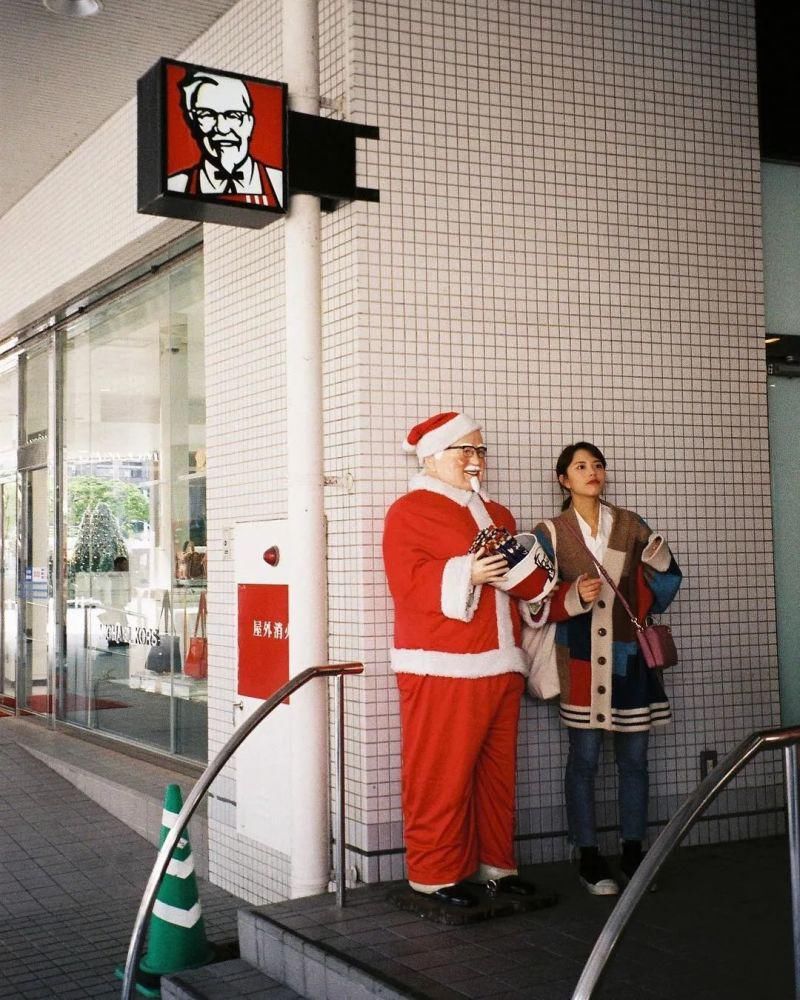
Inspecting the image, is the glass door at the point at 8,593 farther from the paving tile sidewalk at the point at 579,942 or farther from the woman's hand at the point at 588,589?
the woman's hand at the point at 588,589

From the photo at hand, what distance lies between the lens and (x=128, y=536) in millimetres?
7992

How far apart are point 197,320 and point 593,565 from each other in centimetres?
362

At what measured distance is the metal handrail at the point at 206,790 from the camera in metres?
3.77

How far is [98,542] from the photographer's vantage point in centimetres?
850

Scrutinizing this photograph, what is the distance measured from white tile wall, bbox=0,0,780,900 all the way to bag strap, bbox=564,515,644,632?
1.21 feet

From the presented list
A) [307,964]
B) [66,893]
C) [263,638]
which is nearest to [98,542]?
[66,893]

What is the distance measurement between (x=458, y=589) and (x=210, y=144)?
1863mm

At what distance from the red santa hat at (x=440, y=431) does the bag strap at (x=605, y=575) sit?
1.99ft

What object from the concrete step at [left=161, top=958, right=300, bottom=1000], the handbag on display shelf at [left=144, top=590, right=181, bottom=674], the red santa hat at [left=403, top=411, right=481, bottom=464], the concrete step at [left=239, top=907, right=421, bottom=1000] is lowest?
the concrete step at [left=161, top=958, right=300, bottom=1000]

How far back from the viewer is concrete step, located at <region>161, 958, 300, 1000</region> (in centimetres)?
380

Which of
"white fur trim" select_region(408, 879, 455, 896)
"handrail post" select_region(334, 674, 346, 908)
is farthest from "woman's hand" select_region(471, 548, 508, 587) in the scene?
"white fur trim" select_region(408, 879, 455, 896)

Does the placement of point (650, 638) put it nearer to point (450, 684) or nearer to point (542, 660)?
point (542, 660)

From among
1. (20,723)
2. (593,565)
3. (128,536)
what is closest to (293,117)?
(593,565)

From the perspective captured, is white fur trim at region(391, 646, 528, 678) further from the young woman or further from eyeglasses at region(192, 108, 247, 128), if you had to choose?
eyeglasses at region(192, 108, 247, 128)
